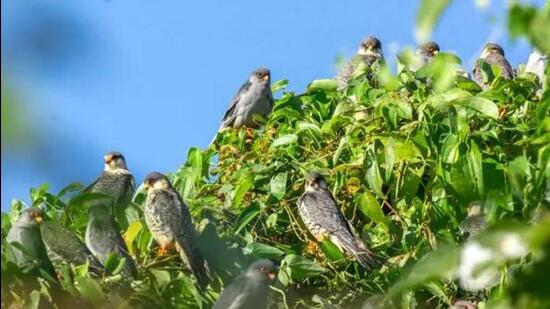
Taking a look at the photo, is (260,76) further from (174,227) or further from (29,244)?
(29,244)

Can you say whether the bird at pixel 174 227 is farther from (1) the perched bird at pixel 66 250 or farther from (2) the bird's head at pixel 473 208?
(2) the bird's head at pixel 473 208

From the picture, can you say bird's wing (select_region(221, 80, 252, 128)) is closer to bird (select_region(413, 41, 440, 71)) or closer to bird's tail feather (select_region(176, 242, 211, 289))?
bird (select_region(413, 41, 440, 71))

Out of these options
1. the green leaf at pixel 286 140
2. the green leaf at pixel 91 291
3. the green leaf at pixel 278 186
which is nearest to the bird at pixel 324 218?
the green leaf at pixel 278 186

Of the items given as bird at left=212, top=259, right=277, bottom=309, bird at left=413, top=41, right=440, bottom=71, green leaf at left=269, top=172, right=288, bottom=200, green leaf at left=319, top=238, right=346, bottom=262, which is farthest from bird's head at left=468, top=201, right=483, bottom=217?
bird at left=413, top=41, right=440, bottom=71

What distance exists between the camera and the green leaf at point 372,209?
7.11 m

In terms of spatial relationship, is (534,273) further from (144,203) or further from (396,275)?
(144,203)

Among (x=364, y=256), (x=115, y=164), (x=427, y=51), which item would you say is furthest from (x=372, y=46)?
(x=364, y=256)

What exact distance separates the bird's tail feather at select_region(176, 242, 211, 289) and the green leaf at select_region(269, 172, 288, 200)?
2.85 ft

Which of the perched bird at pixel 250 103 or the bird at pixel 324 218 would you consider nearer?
the bird at pixel 324 218

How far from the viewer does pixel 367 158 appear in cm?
747

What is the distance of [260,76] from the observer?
35.6ft

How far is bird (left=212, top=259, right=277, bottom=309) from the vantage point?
6.24 meters

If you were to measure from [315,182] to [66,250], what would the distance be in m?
1.52

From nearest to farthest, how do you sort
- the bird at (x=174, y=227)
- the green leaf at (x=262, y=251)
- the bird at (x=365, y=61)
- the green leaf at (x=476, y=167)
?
the green leaf at (x=476, y=167), the bird at (x=174, y=227), the green leaf at (x=262, y=251), the bird at (x=365, y=61)
